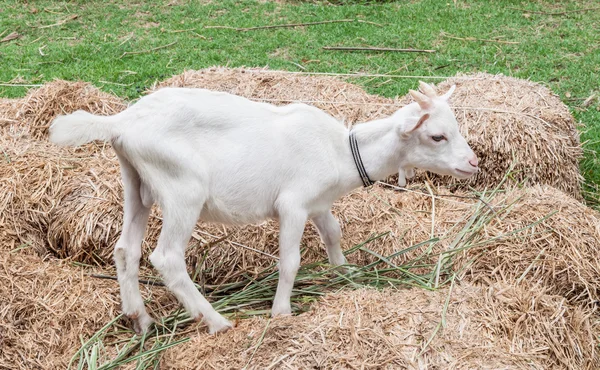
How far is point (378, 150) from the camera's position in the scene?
5223 mm

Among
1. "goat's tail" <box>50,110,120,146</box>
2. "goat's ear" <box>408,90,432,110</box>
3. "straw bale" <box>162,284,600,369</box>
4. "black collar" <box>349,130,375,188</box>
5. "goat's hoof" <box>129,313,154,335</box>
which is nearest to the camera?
"straw bale" <box>162,284,600,369</box>

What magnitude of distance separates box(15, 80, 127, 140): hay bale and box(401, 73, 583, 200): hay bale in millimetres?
2867

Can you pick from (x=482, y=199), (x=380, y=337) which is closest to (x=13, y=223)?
(x=380, y=337)

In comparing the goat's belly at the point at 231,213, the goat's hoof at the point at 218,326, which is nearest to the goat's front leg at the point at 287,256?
the goat's belly at the point at 231,213

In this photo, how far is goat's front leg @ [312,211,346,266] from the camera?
5.43m

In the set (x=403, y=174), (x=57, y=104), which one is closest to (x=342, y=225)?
(x=403, y=174)

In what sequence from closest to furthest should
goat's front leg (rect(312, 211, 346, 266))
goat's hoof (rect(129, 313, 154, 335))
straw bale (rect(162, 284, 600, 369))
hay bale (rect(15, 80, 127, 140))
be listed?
straw bale (rect(162, 284, 600, 369)) < goat's hoof (rect(129, 313, 154, 335)) < goat's front leg (rect(312, 211, 346, 266)) < hay bale (rect(15, 80, 127, 140))

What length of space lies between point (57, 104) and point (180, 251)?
343cm

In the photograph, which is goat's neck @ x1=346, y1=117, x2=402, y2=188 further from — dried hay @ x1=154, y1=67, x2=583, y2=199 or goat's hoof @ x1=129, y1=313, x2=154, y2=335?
dried hay @ x1=154, y1=67, x2=583, y2=199

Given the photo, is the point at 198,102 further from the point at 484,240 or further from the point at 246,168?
the point at 484,240

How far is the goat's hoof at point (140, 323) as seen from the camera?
5055 mm

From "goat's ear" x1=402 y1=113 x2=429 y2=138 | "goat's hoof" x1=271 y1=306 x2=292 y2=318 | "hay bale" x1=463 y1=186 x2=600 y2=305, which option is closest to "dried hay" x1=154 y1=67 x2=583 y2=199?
"hay bale" x1=463 y1=186 x2=600 y2=305

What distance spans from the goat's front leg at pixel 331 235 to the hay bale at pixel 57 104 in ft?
10.1

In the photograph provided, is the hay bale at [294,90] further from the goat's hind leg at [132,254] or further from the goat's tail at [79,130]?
the goat's tail at [79,130]
